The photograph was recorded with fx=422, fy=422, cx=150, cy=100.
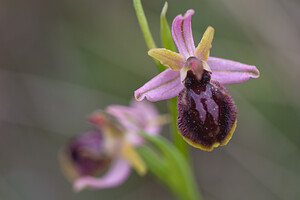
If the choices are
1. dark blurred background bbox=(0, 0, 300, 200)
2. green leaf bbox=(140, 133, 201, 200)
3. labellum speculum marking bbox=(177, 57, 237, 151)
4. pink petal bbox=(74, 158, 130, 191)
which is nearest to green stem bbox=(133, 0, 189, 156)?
labellum speculum marking bbox=(177, 57, 237, 151)

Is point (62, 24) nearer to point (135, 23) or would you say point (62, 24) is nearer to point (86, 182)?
point (135, 23)

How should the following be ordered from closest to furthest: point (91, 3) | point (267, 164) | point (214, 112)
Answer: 1. point (214, 112)
2. point (267, 164)
3. point (91, 3)

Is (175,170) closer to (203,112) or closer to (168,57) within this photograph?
(203,112)

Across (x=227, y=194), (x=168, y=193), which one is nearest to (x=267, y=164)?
(x=227, y=194)

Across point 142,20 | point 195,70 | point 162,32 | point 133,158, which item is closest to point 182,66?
point 195,70

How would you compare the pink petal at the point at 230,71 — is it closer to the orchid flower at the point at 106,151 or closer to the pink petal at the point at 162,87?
the pink petal at the point at 162,87

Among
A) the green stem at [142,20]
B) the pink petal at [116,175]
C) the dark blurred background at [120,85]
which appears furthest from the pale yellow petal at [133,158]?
the dark blurred background at [120,85]
